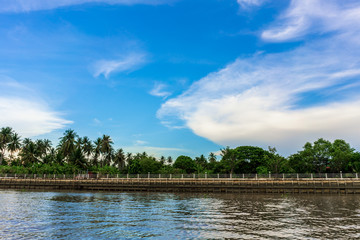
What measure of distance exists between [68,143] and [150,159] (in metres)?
35.0

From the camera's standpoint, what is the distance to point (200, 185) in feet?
186

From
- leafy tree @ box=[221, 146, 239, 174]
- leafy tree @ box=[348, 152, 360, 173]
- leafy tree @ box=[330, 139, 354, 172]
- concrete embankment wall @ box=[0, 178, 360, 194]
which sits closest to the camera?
concrete embankment wall @ box=[0, 178, 360, 194]

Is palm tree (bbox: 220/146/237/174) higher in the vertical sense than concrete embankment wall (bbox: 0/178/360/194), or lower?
higher

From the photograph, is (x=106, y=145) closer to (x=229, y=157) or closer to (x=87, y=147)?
(x=87, y=147)

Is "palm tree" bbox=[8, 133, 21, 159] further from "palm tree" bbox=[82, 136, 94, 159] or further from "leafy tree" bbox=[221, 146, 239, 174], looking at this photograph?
"leafy tree" bbox=[221, 146, 239, 174]

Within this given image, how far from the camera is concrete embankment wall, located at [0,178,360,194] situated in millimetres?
50281

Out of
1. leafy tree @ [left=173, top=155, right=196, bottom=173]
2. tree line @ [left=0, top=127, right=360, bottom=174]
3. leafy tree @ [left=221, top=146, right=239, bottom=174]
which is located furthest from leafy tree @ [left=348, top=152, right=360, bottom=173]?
leafy tree @ [left=173, top=155, right=196, bottom=173]

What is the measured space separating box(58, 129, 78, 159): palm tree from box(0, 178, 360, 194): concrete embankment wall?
33.2 m

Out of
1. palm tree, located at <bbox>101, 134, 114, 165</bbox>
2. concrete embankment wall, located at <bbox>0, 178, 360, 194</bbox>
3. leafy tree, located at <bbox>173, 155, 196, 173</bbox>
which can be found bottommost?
concrete embankment wall, located at <bbox>0, 178, 360, 194</bbox>

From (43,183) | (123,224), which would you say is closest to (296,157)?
(123,224)

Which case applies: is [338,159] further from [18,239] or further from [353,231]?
[18,239]

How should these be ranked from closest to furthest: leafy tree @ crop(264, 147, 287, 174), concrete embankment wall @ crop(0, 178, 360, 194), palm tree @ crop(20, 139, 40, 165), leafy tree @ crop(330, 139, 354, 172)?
1. concrete embankment wall @ crop(0, 178, 360, 194)
2. leafy tree @ crop(330, 139, 354, 172)
3. leafy tree @ crop(264, 147, 287, 174)
4. palm tree @ crop(20, 139, 40, 165)

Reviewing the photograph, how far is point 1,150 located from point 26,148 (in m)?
9.78

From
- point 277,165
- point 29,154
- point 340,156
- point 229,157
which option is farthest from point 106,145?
point 340,156
